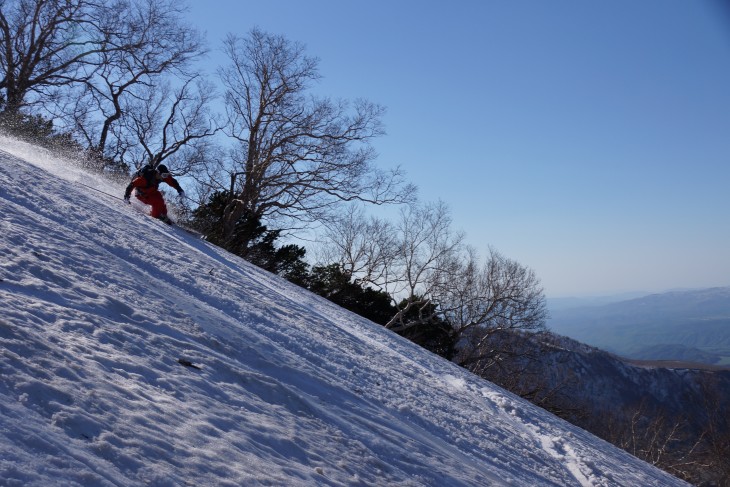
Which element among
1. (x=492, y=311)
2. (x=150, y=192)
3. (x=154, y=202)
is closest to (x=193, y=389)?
(x=154, y=202)

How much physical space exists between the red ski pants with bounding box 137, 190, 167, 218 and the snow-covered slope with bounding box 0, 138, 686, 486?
3.01 meters

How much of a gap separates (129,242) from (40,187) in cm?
186

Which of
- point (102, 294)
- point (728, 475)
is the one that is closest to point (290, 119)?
point (102, 294)

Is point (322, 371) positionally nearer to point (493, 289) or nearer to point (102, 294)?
point (102, 294)

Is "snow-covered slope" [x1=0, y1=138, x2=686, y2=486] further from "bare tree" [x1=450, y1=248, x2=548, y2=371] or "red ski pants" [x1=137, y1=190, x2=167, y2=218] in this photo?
"bare tree" [x1=450, y1=248, x2=548, y2=371]

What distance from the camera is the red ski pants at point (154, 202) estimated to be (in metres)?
11.7

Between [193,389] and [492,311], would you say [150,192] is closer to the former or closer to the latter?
[193,389]

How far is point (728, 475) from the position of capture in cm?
2794

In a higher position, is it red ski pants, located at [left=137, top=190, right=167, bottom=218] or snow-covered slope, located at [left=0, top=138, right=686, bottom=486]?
red ski pants, located at [left=137, top=190, right=167, bottom=218]

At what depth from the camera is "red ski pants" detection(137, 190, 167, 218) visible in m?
11.7

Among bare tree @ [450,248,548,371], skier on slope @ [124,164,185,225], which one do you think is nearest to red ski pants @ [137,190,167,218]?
skier on slope @ [124,164,185,225]

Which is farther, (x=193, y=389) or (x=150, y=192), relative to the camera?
(x=150, y=192)

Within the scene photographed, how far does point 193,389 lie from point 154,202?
9.17m

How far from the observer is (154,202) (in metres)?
11.7
